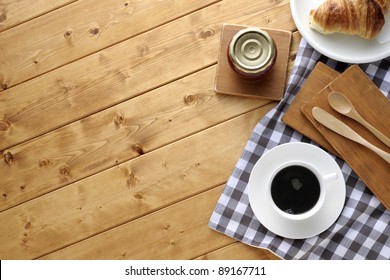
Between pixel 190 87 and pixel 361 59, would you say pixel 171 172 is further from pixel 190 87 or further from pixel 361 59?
pixel 361 59

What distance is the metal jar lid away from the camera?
122 centimetres

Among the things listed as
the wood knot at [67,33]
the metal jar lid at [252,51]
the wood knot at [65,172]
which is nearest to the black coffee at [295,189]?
the metal jar lid at [252,51]

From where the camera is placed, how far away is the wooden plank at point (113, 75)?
1.32 m

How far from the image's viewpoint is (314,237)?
4.05 ft

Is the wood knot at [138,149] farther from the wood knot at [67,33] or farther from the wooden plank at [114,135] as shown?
the wood knot at [67,33]

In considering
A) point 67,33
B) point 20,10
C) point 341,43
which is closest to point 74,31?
point 67,33

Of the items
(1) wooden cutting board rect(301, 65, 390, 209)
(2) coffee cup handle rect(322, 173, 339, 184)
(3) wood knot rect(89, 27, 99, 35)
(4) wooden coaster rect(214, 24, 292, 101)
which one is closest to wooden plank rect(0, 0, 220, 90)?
(3) wood knot rect(89, 27, 99, 35)

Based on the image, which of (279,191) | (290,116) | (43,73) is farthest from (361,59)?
(43,73)

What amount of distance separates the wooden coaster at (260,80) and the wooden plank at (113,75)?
0.03 meters

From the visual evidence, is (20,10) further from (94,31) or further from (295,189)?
(295,189)

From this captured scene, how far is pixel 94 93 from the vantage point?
1.34 meters

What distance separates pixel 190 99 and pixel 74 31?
1.07 feet

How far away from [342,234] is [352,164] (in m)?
0.15

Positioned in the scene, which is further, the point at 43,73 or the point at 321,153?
the point at 43,73
